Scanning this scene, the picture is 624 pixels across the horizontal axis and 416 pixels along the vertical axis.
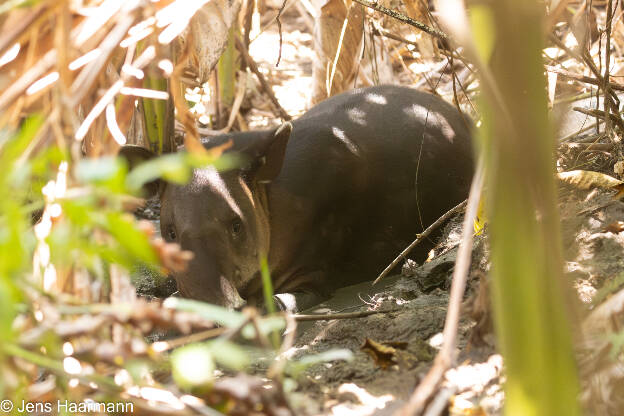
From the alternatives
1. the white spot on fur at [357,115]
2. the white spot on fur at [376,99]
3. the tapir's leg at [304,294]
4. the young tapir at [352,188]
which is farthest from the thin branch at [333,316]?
the white spot on fur at [376,99]

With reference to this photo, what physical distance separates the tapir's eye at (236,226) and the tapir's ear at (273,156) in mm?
339

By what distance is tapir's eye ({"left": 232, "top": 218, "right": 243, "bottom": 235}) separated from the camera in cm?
413

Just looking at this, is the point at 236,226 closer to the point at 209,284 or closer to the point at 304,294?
the point at 209,284

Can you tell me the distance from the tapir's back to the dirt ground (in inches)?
25.6

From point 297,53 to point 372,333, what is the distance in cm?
640

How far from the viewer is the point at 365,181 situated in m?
4.73

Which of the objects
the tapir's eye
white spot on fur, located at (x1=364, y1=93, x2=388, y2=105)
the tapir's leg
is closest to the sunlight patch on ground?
the tapir's eye

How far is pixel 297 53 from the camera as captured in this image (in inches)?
341

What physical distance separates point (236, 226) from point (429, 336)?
6.08ft

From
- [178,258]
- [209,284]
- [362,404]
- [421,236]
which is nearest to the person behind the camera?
[178,258]

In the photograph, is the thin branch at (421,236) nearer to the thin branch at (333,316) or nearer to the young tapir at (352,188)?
the thin branch at (333,316)

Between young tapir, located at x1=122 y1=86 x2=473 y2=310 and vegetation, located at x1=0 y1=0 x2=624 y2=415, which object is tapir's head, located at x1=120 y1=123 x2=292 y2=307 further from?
vegetation, located at x1=0 y1=0 x2=624 y2=415

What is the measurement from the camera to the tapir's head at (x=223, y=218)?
13.0 ft

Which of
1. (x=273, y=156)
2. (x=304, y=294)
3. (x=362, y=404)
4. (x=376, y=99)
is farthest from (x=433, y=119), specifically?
(x=362, y=404)
